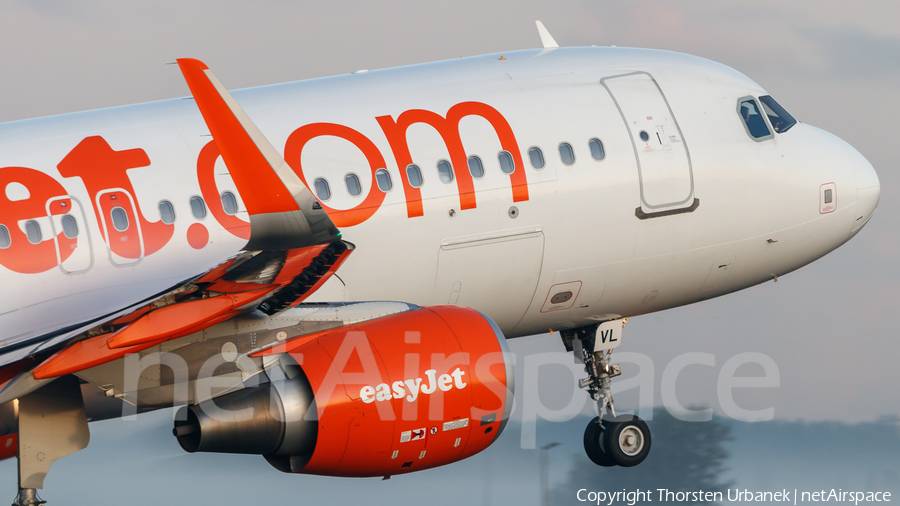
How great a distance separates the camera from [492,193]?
1317 cm

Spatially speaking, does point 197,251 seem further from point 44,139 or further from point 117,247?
point 44,139

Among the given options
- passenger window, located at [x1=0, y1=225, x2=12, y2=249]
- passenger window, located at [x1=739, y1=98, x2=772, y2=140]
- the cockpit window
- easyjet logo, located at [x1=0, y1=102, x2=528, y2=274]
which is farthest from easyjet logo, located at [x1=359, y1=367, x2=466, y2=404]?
the cockpit window

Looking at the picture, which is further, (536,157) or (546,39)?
(546,39)

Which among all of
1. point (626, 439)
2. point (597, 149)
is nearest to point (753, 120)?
point (597, 149)

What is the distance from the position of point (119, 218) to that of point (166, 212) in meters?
0.50

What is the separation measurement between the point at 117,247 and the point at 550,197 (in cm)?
530

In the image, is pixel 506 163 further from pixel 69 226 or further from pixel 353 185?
pixel 69 226

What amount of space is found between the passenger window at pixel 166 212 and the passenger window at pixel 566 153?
4.95 meters

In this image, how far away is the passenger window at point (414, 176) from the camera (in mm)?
Answer: 12805

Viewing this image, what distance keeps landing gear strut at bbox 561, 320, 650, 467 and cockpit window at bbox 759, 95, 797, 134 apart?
143 inches

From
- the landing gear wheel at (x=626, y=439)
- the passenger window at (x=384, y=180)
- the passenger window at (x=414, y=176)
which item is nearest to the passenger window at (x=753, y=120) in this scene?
the landing gear wheel at (x=626, y=439)

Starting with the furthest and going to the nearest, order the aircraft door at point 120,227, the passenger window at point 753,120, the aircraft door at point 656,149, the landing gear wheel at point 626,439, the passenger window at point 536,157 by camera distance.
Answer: the landing gear wheel at point 626,439 < the passenger window at point 753,120 < the aircraft door at point 656,149 < the passenger window at point 536,157 < the aircraft door at point 120,227

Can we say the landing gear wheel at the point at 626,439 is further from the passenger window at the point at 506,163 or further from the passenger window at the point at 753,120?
the passenger window at the point at 753,120

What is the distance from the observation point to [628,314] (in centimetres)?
1528
